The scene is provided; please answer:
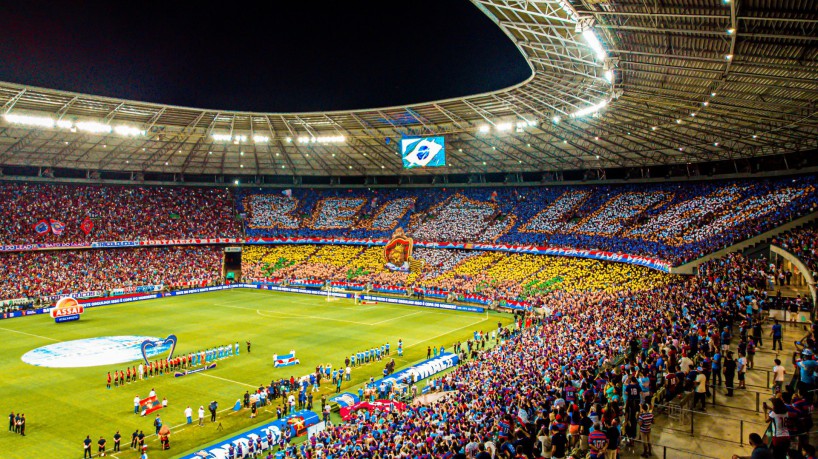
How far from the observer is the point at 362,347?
1615 inches

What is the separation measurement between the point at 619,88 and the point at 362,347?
81.5 feet

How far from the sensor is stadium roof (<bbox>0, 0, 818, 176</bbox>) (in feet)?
82.7

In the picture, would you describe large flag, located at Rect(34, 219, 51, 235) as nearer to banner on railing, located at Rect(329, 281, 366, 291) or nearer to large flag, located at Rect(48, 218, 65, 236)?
large flag, located at Rect(48, 218, 65, 236)

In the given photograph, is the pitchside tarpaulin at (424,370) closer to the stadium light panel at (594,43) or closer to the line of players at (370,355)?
the line of players at (370,355)

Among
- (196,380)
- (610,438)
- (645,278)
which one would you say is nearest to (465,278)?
(645,278)

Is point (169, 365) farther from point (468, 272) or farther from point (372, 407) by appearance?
point (468, 272)

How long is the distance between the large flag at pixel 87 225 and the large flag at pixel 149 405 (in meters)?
48.9

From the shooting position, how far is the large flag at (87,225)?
228 feet

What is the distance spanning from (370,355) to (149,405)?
13989 mm

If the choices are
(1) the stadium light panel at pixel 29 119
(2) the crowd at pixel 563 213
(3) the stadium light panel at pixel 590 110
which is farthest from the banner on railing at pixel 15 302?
(3) the stadium light panel at pixel 590 110

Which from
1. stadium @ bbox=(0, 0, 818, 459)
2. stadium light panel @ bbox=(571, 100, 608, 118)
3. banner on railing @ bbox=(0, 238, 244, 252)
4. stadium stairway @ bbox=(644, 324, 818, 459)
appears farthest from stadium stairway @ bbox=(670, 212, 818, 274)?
banner on railing @ bbox=(0, 238, 244, 252)

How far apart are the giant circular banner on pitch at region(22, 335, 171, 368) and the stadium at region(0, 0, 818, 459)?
35 centimetres

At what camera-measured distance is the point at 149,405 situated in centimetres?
2814

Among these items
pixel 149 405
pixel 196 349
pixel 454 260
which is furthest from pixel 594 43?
pixel 454 260
